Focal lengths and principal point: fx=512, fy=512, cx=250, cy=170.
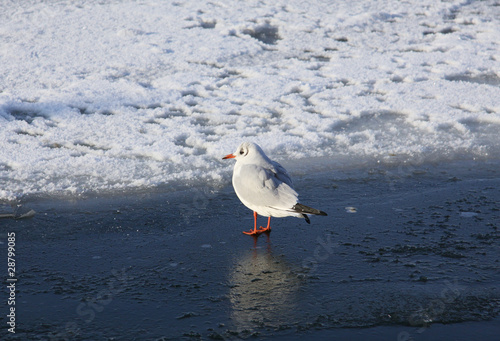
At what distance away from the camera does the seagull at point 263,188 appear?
3.79 metres

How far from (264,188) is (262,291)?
0.96m

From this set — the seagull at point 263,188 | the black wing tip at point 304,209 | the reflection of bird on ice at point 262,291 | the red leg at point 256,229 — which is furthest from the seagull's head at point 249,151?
the reflection of bird on ice at point 262,291

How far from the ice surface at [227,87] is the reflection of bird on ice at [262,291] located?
1.64 metres

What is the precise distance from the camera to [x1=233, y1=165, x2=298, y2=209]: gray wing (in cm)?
382

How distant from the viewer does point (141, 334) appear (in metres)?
2.72

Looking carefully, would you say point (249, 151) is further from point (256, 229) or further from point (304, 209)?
point (304, 209)

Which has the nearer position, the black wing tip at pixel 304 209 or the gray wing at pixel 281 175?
the black wing tip at pixel 304 209

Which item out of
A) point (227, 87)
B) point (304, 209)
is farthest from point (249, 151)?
point (227, 87)

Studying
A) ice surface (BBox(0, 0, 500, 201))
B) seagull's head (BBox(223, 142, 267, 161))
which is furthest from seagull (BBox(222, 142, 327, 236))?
ice surface (BBox(0, 0, 500, 201))

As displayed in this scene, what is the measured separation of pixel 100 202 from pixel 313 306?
2.31 meters

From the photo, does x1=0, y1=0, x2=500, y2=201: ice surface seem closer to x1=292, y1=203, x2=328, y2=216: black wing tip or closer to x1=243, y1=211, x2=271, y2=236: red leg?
x1=243, y1=211, x2=271, y2=236: red leg

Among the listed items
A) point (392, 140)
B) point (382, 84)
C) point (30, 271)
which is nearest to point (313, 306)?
point (30, 271)

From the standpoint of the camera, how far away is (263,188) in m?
3.91

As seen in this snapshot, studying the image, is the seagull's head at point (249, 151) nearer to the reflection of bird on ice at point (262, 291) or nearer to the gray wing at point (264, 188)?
the gray wing at point (264, 188)
